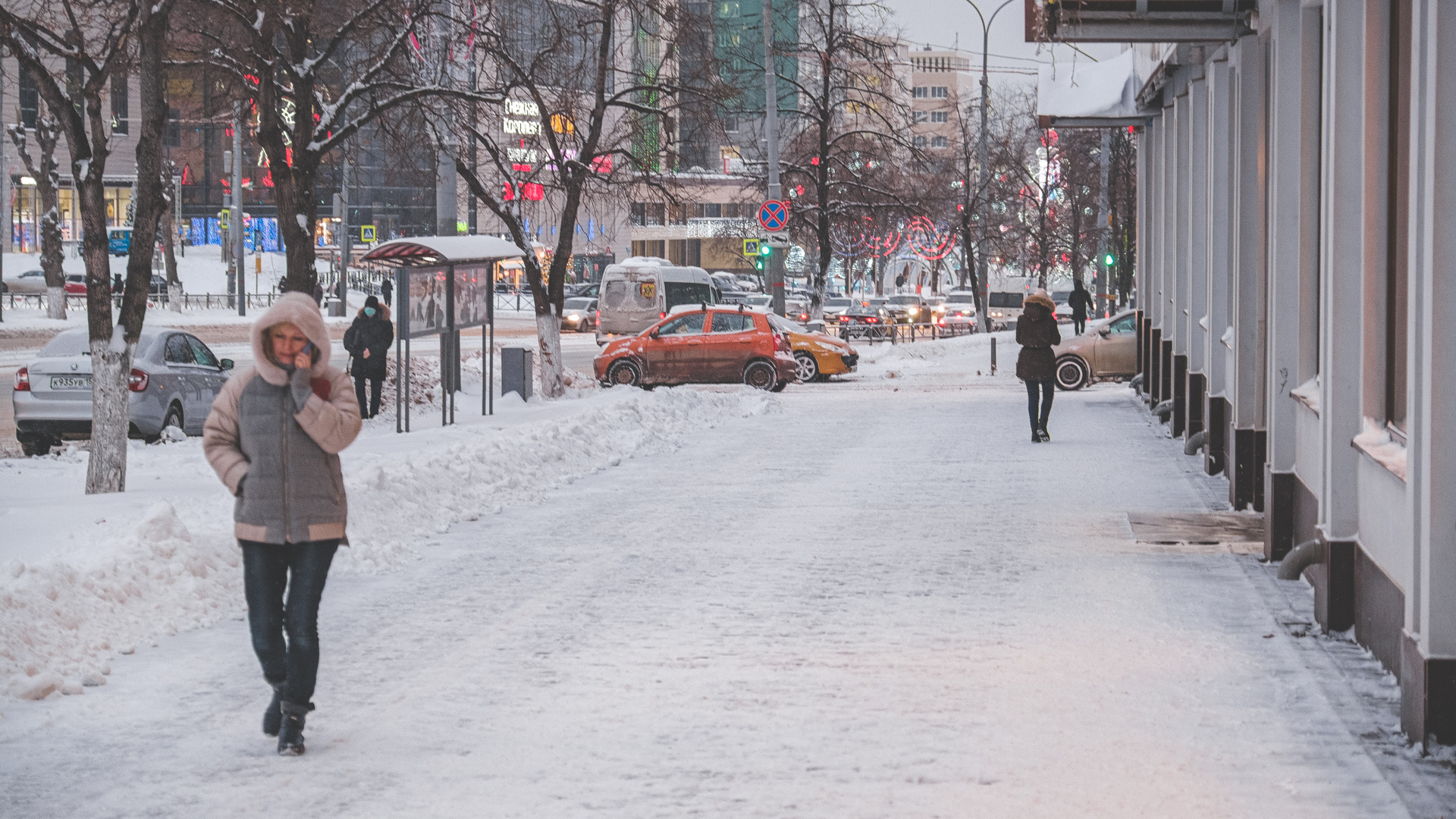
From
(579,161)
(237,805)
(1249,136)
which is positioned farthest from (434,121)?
(237,805)

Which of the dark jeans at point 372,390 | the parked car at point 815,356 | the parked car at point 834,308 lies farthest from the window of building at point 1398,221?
the parked car at point 834,308

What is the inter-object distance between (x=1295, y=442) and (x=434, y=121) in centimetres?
1398

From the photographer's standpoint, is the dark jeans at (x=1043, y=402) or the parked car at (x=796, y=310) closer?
the dark jeans at (x=1043, y=402)

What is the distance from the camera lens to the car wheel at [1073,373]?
2836 centimetres

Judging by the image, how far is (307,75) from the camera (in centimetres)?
1906

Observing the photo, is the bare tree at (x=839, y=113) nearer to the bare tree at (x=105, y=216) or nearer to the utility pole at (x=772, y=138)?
the utility pole at (x=772, y=138)

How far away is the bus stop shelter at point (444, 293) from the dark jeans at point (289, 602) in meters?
12.5

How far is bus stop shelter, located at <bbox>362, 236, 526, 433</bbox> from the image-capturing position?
19.2 m

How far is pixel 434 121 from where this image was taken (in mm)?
21891

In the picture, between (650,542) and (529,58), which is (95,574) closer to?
(650,542)

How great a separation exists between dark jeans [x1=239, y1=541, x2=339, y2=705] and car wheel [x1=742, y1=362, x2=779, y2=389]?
22.9 m

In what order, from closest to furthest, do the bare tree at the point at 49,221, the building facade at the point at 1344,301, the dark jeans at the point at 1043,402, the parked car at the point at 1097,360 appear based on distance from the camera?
the building facade at the point at 1344,301 < the dark jeans at the point at 1043,402 < the parked car at the point at 1097,360 < the bare tree at the point at 49,221

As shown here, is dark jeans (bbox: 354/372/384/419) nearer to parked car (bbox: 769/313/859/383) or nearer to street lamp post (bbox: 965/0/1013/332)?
parked car (bbox: 769/313/859/383)

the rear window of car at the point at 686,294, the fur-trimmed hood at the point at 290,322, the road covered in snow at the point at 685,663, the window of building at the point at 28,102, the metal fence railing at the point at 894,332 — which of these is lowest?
the road covered in snow at the point at 685,663
